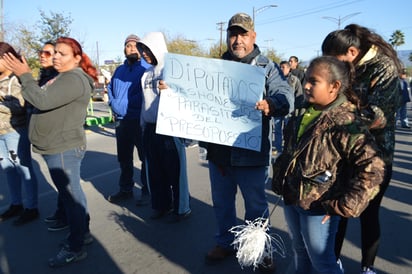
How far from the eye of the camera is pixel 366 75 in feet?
7.43

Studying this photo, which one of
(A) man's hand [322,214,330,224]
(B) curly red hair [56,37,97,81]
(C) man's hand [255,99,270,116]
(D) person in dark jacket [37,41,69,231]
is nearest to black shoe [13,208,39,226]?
(D) person in dark jacket [37,41,69,231]

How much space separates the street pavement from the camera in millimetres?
2916

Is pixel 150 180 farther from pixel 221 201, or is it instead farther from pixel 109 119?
pixel 109 119

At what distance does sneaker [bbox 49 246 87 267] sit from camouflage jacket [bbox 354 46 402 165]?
2616mm

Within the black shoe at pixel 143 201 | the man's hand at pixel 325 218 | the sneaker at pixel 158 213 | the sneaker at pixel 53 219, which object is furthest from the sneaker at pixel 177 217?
the man's hand at pixel 325 218

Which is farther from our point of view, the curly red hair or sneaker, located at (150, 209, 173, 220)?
sneaker, located at (150, 209, 173, 220)

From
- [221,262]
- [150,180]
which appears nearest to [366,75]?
[221,262]

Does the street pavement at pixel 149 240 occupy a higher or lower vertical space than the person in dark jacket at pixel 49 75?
lower

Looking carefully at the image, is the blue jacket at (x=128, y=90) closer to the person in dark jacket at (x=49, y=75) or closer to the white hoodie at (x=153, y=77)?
the white hoodie at (x=153, y=77)

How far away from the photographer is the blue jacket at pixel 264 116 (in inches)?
96.7

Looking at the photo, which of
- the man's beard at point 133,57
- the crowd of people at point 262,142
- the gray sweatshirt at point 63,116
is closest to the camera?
the crowd of people at point 262,142

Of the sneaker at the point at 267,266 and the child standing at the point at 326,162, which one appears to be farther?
the sneaker at the point at 267,266

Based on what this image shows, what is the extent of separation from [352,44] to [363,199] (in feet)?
3.54

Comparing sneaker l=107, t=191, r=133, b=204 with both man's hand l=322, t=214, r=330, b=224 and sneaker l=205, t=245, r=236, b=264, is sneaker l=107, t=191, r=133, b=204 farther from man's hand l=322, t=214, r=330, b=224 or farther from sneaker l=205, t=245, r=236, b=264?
man's hand l=322, t=214, r=330, b=224
